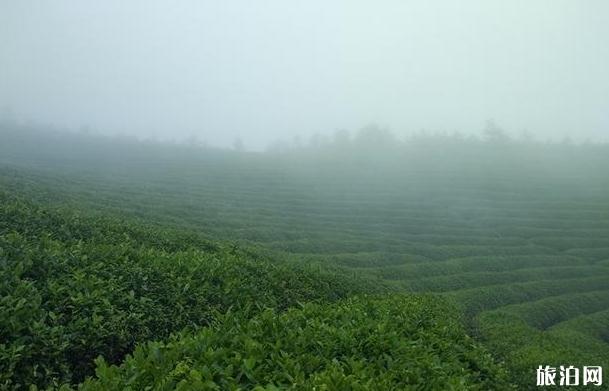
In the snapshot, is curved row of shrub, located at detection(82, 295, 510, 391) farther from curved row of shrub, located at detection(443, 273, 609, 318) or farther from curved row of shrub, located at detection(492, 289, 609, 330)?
curved row of shrub, located at detection(492, 289, 609, 330)

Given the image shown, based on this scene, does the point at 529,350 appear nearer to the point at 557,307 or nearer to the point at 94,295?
the point at 94,295

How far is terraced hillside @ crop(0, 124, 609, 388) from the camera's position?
2798 centimetres

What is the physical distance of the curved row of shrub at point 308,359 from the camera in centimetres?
537

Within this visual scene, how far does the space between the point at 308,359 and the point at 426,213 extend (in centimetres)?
5177

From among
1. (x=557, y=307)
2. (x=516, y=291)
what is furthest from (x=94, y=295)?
(x=516, y=291)

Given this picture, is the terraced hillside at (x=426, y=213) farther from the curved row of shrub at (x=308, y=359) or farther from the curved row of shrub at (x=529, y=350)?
the curved row of shrub at (x=308, y=359)

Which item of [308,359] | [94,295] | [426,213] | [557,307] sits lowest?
[557,307]

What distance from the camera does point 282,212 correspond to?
2135 inches

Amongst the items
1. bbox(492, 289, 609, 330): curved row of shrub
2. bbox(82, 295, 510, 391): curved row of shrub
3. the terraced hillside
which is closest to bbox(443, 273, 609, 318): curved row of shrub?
the terraced hillside

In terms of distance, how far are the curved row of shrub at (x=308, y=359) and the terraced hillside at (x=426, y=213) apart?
6.41 meters

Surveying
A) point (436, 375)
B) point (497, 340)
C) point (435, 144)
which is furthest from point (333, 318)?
point (435, 144)

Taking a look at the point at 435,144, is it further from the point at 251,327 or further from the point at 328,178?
the point at 251,327

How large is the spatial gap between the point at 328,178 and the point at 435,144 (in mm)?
40941

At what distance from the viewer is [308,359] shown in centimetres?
632
